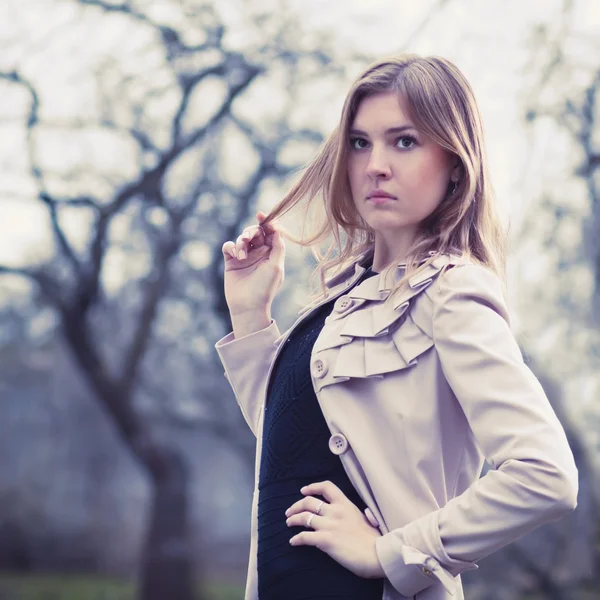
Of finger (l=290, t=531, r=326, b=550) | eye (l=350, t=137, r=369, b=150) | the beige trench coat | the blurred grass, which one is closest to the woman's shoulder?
the beige trench coat

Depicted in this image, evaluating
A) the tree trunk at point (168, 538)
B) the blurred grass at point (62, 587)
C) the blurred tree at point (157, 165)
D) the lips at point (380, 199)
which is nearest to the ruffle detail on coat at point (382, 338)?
the lips at point (380, 199)

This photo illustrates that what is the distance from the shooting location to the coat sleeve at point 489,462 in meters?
0.95

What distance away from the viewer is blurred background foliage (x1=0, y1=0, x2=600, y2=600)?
461cm

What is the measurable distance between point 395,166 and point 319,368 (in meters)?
0.31

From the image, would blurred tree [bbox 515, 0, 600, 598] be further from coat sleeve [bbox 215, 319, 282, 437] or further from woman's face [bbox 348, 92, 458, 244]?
woman's face [bbox 348, 92, 458, 244]

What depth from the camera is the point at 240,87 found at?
192 inches

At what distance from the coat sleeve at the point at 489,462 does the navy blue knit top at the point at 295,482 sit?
0.10m

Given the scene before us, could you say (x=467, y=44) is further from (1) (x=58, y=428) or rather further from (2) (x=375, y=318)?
(2) (x=375, y=318)

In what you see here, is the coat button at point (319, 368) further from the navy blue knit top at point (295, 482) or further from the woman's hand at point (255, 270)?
the woman's hand at point (255, 270)


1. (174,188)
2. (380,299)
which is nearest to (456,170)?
(380,299)

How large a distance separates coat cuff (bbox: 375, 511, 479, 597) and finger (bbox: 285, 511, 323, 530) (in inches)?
3.5

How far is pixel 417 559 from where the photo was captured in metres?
0.99

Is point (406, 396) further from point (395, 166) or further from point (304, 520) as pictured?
point (395, 166)

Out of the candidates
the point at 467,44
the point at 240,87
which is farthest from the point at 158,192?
the point at 467,44
